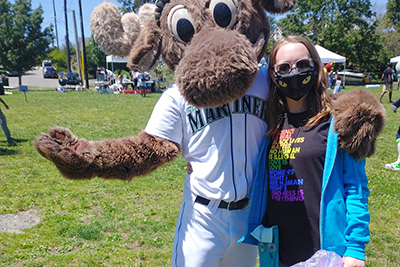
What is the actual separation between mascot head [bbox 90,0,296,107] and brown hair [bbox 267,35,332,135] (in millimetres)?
196

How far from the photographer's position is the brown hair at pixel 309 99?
70.6 inches

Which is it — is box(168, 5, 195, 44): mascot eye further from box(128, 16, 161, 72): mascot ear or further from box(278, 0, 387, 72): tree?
box(278, 0, 387, 72): tree

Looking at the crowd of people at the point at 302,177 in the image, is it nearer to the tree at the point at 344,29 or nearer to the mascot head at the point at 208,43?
the mascot head at the point at 208,43

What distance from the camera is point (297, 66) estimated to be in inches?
70.9

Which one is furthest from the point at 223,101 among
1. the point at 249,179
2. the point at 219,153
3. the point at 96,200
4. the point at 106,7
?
the point at 96,200

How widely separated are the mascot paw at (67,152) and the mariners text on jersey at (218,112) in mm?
576

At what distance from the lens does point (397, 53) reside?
143 ft

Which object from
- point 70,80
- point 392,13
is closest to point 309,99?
point 70,80

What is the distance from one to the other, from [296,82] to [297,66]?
89 millimetres

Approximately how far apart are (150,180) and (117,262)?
8.80ft

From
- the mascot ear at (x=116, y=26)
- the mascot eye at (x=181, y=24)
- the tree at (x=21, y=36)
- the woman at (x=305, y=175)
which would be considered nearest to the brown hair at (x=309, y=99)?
the woman at (x=305, y=175)

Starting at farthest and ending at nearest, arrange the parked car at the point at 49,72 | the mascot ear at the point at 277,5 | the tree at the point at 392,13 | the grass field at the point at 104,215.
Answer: the tree at the point at 392,13 < the parked car at the point at 49,72 < the grass field at the point at 104,215 < the mascot ear at the point at 277,5

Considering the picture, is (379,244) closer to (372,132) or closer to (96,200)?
(372,132)

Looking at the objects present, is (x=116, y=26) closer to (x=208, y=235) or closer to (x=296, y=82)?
(x=296, y=82)
